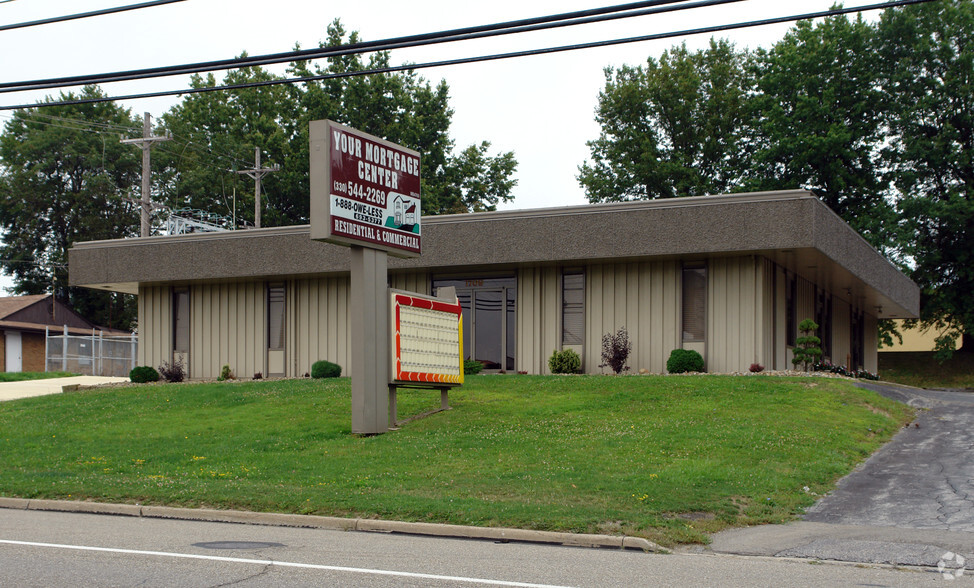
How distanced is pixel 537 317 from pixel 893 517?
634 inches

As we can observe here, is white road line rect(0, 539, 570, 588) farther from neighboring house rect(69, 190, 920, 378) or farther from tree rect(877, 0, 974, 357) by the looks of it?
tree rect(877, 0, 974, 357)

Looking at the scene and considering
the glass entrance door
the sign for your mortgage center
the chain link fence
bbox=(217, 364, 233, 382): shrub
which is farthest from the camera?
the chain link fence

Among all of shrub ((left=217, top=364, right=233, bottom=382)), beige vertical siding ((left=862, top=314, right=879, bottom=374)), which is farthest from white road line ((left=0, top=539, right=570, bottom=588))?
beige vertical siding ((left=862, top=314, right=879, bottom=374))

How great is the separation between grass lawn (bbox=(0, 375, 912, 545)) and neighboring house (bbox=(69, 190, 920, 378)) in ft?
10.9

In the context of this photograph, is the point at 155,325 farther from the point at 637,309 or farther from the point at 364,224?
the point at 364,224

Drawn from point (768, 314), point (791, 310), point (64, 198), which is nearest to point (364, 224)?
point (768, 314)

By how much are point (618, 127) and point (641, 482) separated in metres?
46.7

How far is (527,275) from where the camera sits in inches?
1098

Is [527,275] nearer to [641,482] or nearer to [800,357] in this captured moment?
[800,357]

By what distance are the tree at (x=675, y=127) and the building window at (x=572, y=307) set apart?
27460 millimetres

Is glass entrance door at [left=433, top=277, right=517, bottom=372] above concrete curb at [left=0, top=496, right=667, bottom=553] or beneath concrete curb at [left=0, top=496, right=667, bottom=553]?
above

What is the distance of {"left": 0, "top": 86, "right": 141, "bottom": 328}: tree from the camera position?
Answer: 66562mm

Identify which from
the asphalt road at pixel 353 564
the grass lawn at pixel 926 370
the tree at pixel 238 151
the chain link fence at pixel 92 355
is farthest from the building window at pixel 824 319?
the tree at pixel 238 151

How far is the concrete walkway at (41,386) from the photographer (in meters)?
30.2
